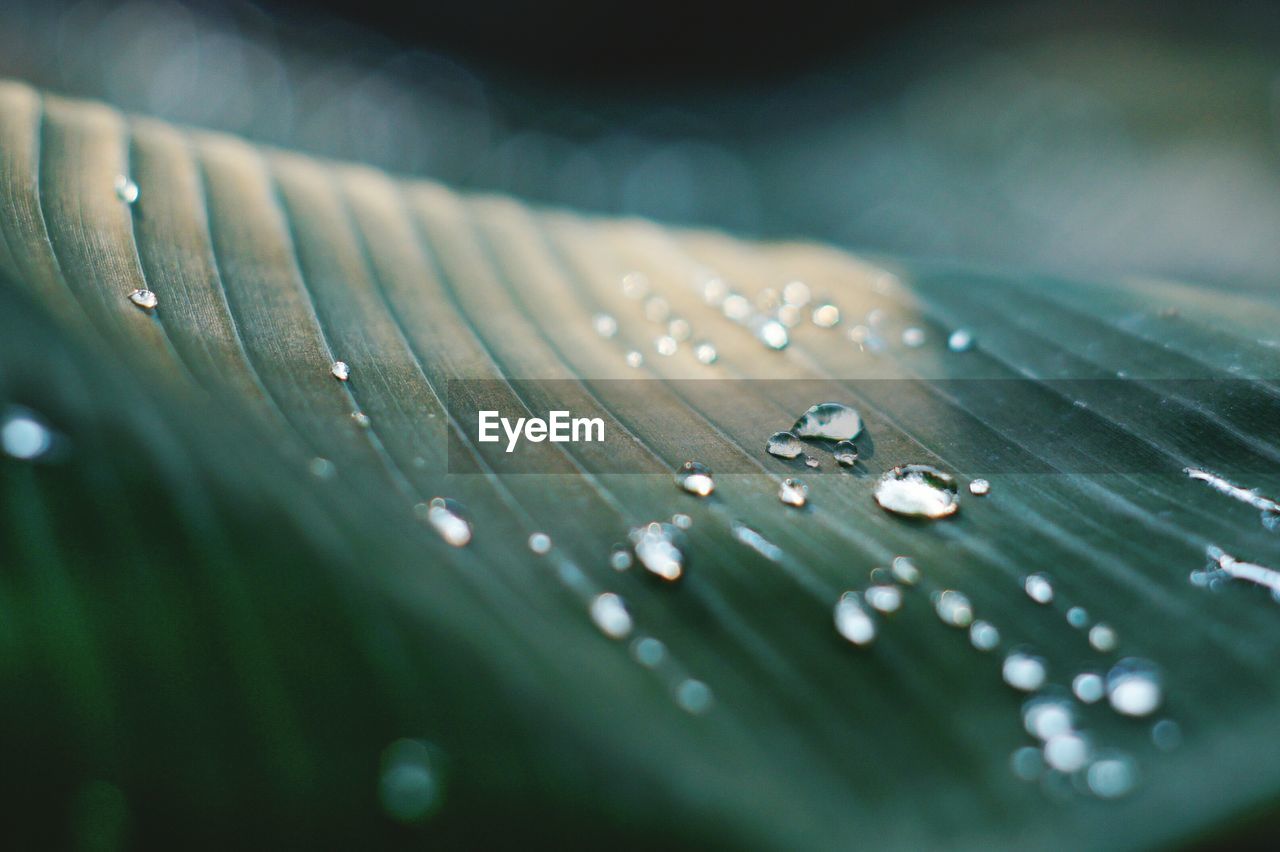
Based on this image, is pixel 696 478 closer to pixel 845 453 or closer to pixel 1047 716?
pixel 845 453

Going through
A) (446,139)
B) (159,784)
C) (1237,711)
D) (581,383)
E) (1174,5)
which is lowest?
(159,784)

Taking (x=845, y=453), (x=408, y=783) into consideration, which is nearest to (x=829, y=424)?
(x=845, y=453)

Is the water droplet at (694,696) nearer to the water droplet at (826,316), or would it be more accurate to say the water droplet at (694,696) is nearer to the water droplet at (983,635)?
the water droplet at (983,635)

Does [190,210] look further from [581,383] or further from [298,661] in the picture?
[298,661]

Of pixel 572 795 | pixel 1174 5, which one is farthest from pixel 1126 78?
pixel 572 795

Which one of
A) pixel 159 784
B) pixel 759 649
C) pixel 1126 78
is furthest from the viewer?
pixel 1126 78

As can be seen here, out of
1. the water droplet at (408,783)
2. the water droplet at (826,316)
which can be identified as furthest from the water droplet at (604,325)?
the water droplet at (408,783)

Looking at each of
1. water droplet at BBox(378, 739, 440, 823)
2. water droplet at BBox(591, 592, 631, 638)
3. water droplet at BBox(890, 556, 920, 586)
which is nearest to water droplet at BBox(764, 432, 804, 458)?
water droplet at BBox(890, 556, 920, 586)
